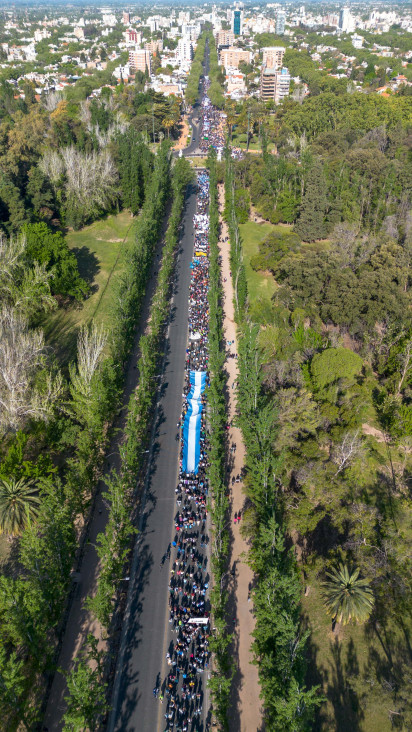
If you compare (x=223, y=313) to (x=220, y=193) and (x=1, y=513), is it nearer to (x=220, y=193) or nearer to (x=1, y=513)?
(x=1, y=513)

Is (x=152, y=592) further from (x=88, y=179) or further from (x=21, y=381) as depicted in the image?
(x=88, y=179)

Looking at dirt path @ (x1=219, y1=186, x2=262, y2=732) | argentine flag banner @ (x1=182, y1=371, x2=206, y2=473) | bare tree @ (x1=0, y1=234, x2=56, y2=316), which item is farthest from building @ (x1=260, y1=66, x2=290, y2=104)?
dirt path @ (x1=219, y1=186, x2=262, y2=732)

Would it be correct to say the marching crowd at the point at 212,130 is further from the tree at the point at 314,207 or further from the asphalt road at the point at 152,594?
the asphalt road at the point at 152,594

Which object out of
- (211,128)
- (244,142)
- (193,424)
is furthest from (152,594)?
(211,128)

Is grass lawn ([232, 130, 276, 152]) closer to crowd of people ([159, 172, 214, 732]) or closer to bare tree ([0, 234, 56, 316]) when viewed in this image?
bare tree ([0, 234, 56, 316])

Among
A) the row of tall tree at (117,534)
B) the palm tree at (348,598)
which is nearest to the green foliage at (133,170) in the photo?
the row of tall tree at (117,534)
